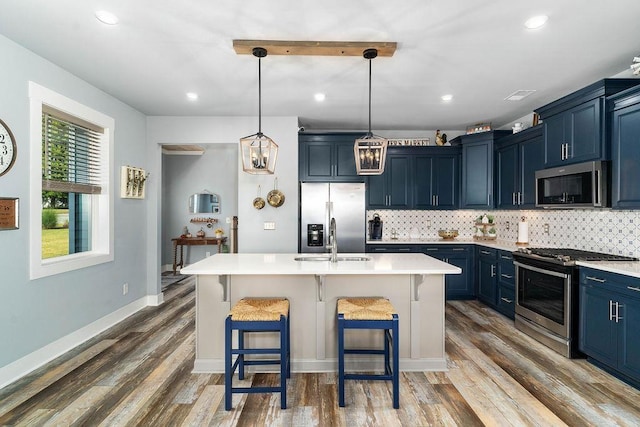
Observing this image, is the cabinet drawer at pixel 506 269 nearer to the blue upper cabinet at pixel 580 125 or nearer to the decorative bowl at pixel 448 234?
the decorative bowl at pixel 448 234

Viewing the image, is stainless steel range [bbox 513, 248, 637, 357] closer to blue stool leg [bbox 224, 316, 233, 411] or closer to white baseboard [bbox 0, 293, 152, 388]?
blue stool leg [bbox 224, 316, 233, 411]

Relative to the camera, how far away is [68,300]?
10.4 feet

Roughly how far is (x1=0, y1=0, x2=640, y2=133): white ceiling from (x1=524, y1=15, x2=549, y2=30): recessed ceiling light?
38mm

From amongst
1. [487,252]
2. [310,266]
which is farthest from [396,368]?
[487,252]

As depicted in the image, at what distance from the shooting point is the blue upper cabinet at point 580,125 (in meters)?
2.96

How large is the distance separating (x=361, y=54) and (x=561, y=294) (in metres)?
2.81

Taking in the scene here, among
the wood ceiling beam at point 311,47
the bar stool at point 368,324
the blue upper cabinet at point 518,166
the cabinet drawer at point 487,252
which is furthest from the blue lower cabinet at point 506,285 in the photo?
the wood ceiling beam at point 311,47

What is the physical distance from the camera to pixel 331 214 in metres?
4.72

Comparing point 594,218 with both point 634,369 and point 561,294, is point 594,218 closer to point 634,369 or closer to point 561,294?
point 561,294

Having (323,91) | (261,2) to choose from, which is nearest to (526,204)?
(323,91)

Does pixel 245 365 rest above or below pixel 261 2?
below

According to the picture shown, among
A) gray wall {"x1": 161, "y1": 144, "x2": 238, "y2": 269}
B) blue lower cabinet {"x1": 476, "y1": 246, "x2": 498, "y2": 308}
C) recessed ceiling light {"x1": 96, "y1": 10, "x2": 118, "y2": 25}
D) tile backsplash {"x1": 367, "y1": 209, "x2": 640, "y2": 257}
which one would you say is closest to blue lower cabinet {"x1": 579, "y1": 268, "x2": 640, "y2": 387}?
tile backsplash {"x1": 367, "y1": 209, "x2": 640, "y2": 257}

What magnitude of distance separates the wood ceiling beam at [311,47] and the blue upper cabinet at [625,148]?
6.55 ft

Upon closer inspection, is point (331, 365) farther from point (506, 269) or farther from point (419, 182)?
point (419, 182)
